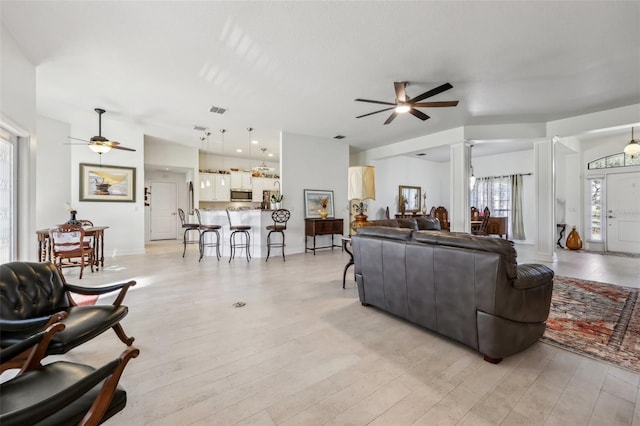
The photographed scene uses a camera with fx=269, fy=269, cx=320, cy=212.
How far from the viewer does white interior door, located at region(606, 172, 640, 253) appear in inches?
249

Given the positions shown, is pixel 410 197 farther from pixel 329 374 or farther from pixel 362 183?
pixel 329 374

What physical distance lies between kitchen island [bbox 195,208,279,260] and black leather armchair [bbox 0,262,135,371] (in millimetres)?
3973

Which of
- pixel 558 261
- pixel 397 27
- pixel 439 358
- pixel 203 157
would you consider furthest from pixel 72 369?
pixel 203 157

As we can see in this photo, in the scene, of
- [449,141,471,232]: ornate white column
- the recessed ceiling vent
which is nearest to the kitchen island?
the recessed ceiling vent

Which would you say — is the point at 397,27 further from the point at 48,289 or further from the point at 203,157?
the point at 203,157

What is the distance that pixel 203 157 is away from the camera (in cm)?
881

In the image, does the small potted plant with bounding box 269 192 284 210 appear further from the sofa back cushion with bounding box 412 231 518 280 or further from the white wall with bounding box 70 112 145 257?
the sofa back cushion with bounding box 412 231 518 280

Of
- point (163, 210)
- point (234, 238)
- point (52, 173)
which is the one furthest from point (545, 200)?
point (163, 210)

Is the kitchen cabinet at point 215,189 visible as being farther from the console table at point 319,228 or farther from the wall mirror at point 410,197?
the wall mirror at point 410,197

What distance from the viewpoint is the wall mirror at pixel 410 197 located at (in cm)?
933

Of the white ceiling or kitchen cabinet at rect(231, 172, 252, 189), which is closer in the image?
the white ceiling

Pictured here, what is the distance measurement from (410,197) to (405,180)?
0.64 meters

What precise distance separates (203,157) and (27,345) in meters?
8.36

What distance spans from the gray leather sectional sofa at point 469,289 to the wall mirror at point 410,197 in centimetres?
701
